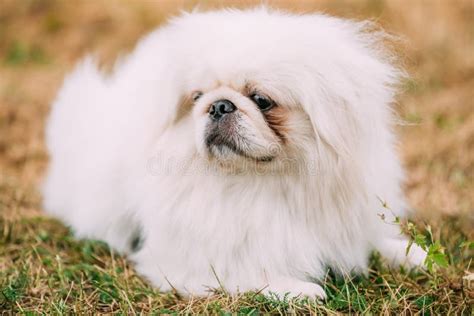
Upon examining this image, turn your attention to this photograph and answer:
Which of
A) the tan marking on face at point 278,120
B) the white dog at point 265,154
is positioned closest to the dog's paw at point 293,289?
the white dog at point 265,154

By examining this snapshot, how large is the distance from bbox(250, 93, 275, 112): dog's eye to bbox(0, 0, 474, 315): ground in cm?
61

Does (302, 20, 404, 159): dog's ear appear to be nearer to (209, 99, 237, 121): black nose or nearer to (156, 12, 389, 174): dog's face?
(156, 12, 389, 174): dog's face

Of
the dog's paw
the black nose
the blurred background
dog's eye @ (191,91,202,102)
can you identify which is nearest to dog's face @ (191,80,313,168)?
the black nose

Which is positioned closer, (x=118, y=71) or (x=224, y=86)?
(x=224, y=86)

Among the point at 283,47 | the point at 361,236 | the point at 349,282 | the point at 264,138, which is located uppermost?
the point at 283,47

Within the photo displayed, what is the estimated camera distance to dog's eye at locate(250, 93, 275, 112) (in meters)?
2.27

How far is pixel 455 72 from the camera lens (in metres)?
5.82

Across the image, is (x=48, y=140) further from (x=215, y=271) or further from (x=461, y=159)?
(x=461, y=159)

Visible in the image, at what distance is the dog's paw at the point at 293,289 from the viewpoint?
89.4 inches

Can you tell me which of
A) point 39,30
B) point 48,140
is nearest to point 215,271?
point 48,140

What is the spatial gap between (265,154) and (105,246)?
120 centimetres

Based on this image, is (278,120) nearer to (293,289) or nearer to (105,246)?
(293,289)

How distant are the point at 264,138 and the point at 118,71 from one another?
156 centimetres

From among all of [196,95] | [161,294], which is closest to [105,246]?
[161,294]
